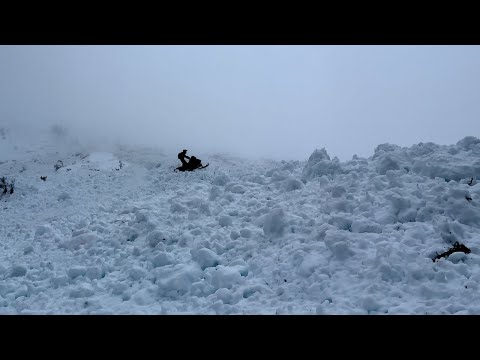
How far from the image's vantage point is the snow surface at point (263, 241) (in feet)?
17.4

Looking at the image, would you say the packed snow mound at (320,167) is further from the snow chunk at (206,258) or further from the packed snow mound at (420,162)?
the snow chunk at (206,258)

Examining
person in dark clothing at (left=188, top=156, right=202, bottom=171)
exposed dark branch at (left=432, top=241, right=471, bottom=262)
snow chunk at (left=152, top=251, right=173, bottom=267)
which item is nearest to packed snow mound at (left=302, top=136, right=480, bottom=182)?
exposed dark branch at (left=432, top=241, right=471, bottom=262)

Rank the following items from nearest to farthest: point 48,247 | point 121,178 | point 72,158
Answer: point 48,247 < point 121,178 < point 72,158

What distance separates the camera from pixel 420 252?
578cm

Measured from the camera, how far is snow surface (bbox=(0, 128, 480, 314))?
529cm

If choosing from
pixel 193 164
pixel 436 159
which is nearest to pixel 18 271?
pixel 193 164

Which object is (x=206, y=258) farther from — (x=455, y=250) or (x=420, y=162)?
(x=420, y=162)

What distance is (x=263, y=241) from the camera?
6.89m

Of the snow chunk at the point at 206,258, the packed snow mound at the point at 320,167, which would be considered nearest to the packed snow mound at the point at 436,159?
the packed snow mound at the point at 320,167

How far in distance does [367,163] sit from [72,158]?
1075 centimetres
